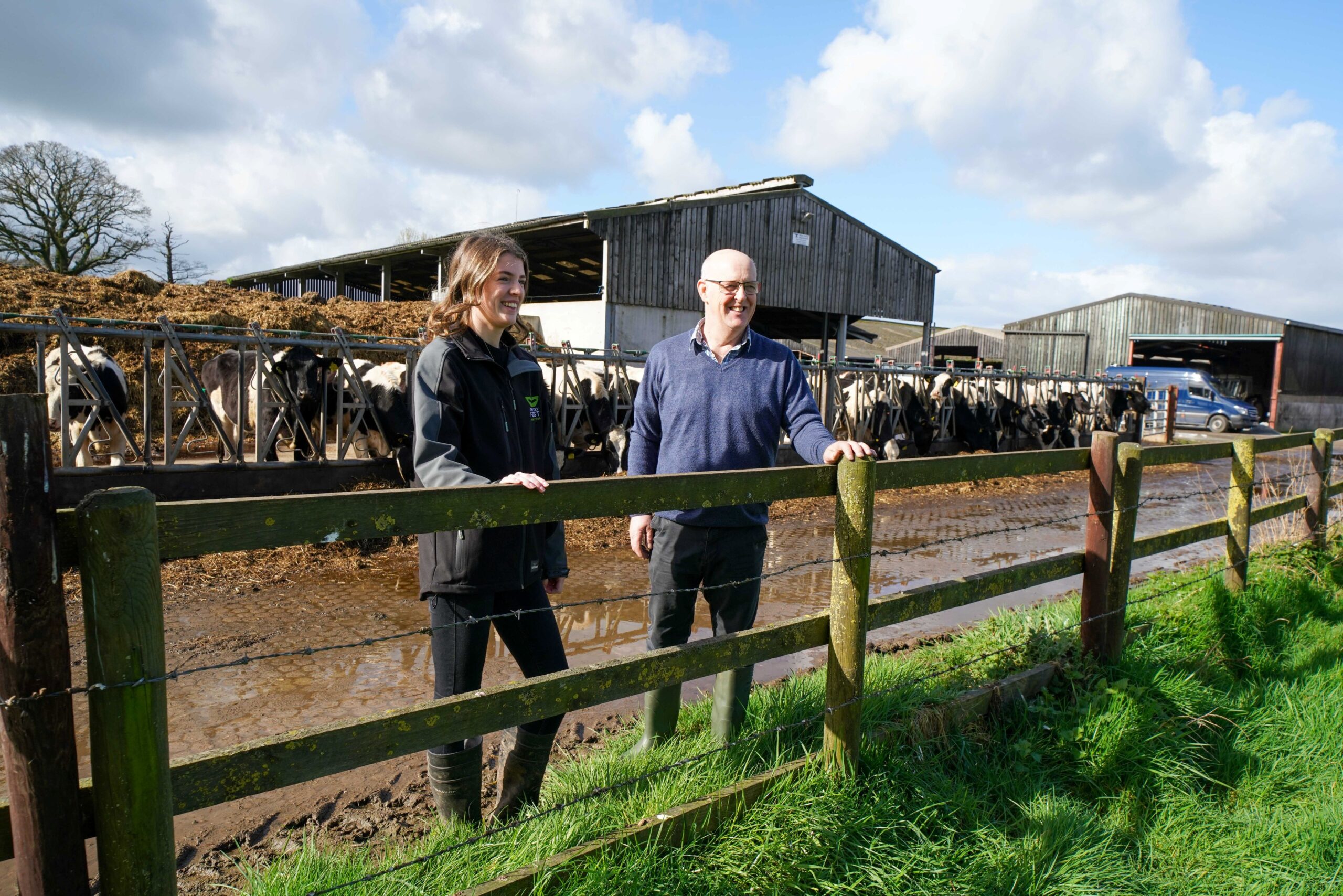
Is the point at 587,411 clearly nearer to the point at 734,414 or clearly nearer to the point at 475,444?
the point at 734,414

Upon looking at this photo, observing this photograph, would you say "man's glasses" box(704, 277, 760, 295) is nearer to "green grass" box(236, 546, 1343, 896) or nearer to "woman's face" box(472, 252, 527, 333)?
"woman's face" box(472, 252, 527, 333)

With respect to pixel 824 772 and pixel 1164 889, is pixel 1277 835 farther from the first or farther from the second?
pixel 824 772

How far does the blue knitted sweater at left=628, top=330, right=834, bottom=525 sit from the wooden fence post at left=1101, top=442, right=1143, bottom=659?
1.85 meters

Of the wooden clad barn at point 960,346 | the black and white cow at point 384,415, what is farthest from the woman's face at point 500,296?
the wooden clad barn at point 960,346

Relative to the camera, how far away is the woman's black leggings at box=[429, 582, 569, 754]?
2572 millimetres

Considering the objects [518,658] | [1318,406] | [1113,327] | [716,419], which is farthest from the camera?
[1113,327]

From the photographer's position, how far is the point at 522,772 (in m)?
2.80

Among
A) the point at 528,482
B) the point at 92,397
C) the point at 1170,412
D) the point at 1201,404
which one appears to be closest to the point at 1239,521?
the point at 528,482

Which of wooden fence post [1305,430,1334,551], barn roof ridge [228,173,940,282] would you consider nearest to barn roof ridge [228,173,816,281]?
barn roof ridge [228,173,940,282]

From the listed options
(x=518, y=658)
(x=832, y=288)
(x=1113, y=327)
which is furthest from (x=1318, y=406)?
(x=518, y=658)

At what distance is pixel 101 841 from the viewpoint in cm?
166

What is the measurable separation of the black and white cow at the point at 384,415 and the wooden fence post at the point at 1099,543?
6266 millimetres

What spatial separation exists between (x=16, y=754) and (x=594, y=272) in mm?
25549

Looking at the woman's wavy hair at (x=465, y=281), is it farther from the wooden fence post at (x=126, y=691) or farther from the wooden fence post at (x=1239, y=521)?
the wooden fence post at (x=1239, y=521)
